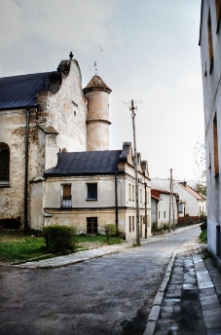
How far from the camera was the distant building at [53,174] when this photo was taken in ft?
90.5

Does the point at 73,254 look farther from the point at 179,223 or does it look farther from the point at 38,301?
the point at 179,223

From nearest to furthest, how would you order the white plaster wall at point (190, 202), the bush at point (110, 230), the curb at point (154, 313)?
1. the curb at point (154, 313)
2. the bush at point (110, 230)
3. the white plaster wall at point (190, 202)

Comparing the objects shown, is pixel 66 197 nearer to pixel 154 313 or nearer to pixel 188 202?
pixel 154 313

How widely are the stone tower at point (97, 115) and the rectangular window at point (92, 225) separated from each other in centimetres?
1038

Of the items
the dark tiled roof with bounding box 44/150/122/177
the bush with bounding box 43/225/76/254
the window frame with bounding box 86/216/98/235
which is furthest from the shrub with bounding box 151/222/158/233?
the bush with bounding box 43/225/76/254

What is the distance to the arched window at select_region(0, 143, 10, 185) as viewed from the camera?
29.5 meters

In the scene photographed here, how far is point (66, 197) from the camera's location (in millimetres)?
28078

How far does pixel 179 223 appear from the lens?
64.6 metres

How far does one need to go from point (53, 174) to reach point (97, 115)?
10.4 metres

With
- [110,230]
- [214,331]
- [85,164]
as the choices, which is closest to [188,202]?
[85,164]

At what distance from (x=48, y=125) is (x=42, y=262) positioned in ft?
58.3

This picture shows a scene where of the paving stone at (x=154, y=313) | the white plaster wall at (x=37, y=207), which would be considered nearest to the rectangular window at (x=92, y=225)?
the white plaster wall at (x=37, y=207)

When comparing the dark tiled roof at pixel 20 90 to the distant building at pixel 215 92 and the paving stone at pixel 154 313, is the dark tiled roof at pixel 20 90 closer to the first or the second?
the distant building at pixel 215 92

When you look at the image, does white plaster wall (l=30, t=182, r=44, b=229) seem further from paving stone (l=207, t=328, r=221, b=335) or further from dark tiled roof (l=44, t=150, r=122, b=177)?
paving stone (l=207, t=328, r=221, b=335)
